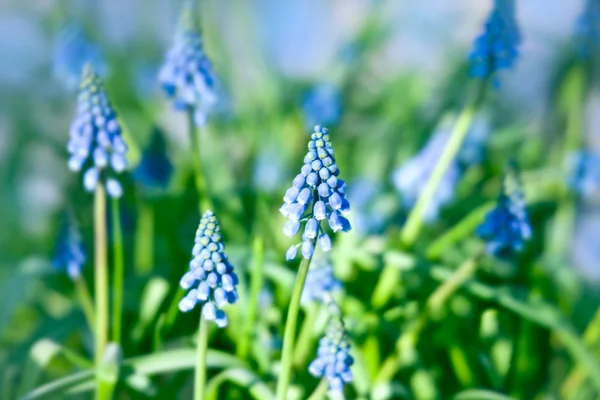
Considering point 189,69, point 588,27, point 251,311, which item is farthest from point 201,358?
point 588,27

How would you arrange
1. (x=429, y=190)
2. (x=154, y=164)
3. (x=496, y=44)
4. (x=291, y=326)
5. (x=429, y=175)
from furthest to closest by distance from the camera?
(x=154, y=164), (x=429, y=175), (x=429, y=190), (x=496, y=44), (x=291, y=326)

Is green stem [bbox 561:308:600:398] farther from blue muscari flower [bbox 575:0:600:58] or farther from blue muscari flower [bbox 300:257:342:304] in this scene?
blue muscari flower [bbox 575:0:600:58]

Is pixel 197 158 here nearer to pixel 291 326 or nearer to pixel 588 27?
pixel 291 326

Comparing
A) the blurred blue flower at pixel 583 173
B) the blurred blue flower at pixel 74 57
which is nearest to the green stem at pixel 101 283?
the blurred blue flower at pixel 74 57

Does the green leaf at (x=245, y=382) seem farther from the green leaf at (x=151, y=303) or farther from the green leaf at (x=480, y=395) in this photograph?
the green leaf at (x=480, y=395)

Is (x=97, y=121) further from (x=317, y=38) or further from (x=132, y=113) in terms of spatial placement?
(x=317, y=38)

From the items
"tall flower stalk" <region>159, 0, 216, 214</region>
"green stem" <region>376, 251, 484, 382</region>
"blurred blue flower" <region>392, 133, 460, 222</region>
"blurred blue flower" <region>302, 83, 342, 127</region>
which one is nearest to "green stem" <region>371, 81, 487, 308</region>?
"green stem" <region>376, 251, 484, 382</region>

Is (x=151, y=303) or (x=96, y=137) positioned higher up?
(x=96, y=137)
